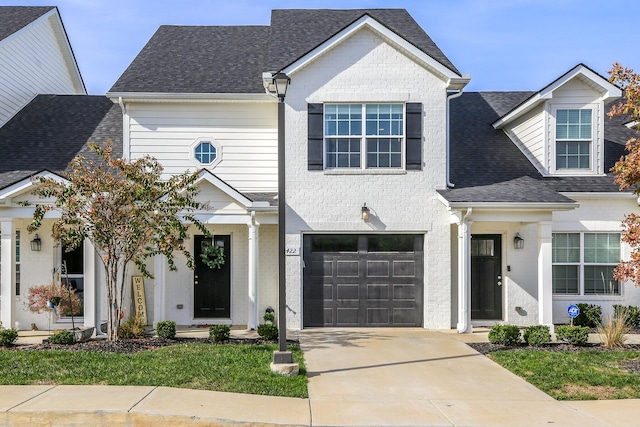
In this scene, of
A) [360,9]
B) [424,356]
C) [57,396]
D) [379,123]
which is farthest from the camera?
[360,9]

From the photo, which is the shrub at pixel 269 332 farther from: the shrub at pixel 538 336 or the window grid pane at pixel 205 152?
the shrub at pixel 538 336

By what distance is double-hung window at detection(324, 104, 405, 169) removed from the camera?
1433 centimetres

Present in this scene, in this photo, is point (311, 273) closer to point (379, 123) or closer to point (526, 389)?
point (379, 123)

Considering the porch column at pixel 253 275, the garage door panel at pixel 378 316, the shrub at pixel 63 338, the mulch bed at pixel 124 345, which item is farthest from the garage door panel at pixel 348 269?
the shrub at pixel 63 338

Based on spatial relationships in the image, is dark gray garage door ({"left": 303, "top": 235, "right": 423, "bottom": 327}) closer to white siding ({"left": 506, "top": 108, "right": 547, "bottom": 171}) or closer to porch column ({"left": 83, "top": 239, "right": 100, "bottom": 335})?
white siding ({"left": 506, "top": 108, "right": 547, "bottom": 171})

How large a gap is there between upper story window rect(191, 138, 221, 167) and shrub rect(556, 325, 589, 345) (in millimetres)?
8808

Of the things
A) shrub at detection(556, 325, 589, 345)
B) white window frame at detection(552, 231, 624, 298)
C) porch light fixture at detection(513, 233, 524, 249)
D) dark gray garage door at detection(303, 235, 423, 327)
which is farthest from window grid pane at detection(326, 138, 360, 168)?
shrub at detection(556, 325, 589, 345)

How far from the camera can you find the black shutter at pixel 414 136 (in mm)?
14305

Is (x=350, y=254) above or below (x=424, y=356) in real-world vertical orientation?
above

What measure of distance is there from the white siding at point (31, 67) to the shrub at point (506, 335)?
1423 cm

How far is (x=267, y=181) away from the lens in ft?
49.5

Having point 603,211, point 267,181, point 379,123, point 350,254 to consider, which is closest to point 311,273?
point 350,254

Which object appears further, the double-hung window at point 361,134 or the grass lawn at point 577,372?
the double-hung window at point 361,134

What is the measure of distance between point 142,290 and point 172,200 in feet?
12.8
